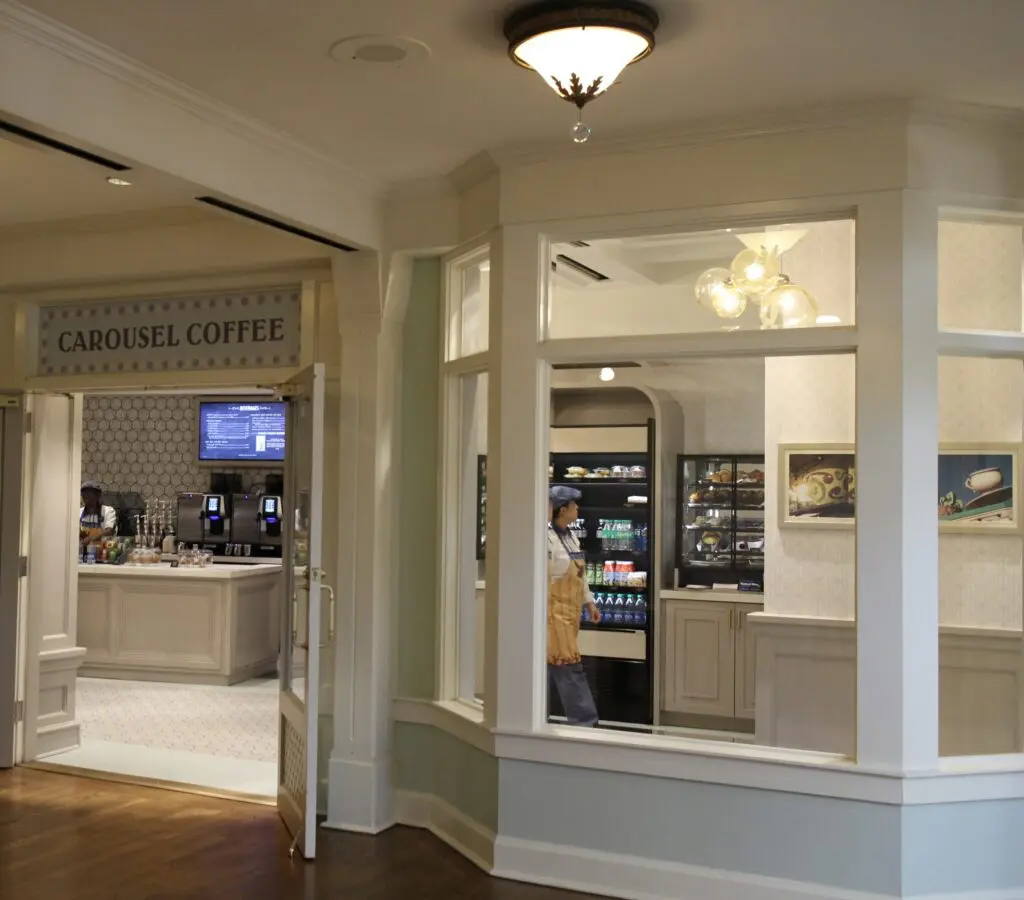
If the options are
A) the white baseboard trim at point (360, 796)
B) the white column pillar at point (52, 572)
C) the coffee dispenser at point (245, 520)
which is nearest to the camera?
the white baseboard trim at point (360, 796)

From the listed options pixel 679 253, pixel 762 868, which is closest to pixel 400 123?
pixel 679 253

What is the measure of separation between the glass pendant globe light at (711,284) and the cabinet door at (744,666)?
300cm

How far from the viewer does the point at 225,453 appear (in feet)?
39.6

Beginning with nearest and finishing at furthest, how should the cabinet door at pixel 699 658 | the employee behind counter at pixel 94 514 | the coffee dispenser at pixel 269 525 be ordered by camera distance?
1. the cabinet door at pixel 699 658
2. the employee behind counter at pixel 94 514
3. the coffee dispenser at pixel 269 525

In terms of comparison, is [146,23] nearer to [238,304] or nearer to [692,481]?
[238,304]

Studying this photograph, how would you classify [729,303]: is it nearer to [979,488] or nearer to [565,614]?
[979,488]

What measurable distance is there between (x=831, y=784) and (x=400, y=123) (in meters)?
2.88

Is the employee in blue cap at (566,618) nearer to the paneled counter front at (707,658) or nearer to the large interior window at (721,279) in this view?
the large interior window at (721,279)

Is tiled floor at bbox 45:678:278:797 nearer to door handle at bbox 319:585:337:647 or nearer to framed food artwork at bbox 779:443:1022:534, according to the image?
door handle at bbox 319:585:337:647

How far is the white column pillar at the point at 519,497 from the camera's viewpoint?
172 inches

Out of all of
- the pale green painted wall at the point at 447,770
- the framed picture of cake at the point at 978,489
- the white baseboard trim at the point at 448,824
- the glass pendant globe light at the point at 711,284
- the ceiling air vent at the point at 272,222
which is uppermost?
the ceiling air vent at the point at 272,222

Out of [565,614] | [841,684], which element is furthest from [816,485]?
[565,614]

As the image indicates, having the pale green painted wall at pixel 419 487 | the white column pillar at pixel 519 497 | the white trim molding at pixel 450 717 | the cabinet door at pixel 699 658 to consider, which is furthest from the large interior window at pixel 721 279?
the cabinet door at pixel 699 658

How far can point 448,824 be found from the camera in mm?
4785
